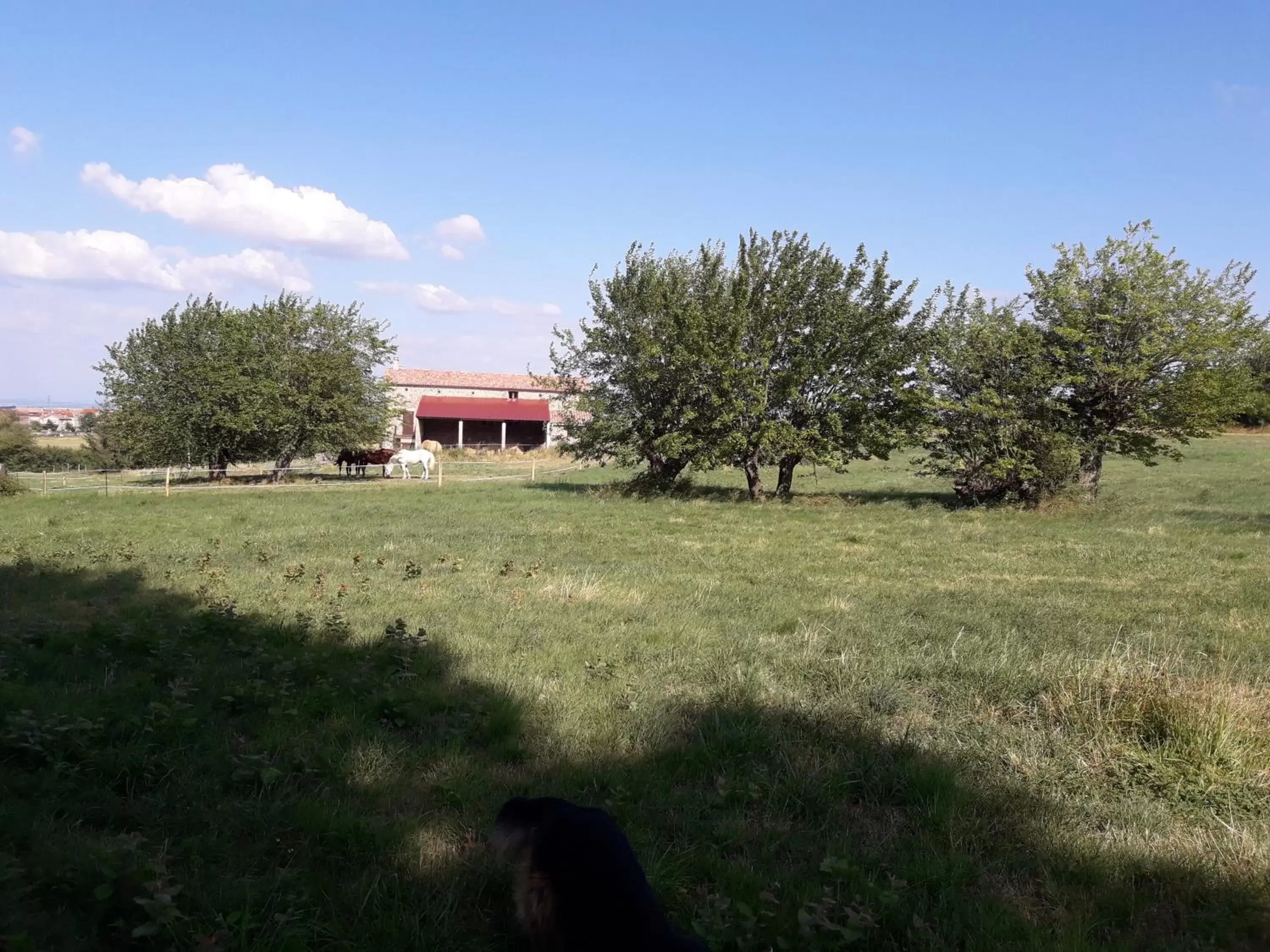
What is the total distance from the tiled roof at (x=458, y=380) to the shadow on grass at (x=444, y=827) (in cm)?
5688

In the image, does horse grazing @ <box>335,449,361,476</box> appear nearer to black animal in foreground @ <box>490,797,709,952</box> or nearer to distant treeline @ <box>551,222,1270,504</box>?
distant treeline @ <box>551,222,1270,504</box>

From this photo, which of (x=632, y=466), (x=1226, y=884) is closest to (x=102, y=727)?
(x=1226, y=884)

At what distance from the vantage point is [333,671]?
5.50m

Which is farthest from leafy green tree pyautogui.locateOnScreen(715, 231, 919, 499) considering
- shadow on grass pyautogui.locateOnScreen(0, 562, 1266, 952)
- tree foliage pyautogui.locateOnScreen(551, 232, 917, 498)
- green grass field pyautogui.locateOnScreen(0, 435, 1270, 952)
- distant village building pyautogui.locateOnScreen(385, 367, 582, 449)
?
distant village building pyautogui.locateOnScreen(385, 367, 582, 449)

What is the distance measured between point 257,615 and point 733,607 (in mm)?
4656

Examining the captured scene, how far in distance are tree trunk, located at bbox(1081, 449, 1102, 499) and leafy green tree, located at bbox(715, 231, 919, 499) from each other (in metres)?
4.15

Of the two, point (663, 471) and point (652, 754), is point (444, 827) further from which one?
point (663, 471)

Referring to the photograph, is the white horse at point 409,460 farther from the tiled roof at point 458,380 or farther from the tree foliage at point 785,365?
the tiled roof at point 458,380

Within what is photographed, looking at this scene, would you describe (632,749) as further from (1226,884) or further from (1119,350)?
(1119,350)

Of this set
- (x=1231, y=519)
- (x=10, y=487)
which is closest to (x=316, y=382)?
(x=10, y=487)

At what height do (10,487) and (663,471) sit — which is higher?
(663,471)

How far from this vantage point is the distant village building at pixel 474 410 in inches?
2227

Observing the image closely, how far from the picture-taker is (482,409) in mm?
57562

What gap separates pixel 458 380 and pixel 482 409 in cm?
583
